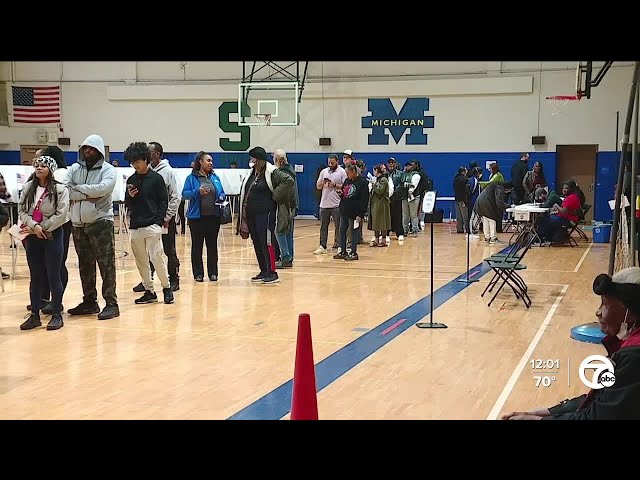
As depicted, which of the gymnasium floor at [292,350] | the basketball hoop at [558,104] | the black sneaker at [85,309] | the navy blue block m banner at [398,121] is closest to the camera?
the gymnasium floor at [292,350]

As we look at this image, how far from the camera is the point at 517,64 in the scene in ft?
65.7

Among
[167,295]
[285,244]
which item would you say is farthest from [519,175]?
[167,295]

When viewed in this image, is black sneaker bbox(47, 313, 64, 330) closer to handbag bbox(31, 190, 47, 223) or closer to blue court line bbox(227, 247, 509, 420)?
handbag bbox(31, 190, 47, 223)

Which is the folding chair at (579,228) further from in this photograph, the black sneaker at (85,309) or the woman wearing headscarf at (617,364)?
the woman wearing headscarf at (617,364)

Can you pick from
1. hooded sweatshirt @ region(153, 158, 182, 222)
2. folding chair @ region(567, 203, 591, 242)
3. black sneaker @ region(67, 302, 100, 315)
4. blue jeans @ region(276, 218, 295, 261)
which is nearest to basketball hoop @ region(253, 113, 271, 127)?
folding chair @ region(567, 203, 591, 242)

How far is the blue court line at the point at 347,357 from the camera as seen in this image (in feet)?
14.6

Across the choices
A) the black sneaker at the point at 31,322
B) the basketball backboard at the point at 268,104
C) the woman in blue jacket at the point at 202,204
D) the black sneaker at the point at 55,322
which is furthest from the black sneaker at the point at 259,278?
the basketball backboard at the point at 268,104

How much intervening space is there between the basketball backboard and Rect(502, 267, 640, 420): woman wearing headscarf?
56.8 ft

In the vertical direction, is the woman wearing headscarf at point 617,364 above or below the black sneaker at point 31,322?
above

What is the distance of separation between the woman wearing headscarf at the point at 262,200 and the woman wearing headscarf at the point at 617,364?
6.05m

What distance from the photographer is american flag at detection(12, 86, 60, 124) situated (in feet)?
74.0
